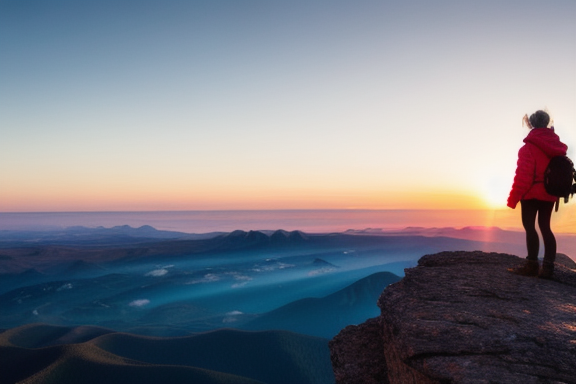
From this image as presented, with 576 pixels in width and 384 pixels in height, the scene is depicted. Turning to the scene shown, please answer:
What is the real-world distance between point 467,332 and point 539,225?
3.85 meters

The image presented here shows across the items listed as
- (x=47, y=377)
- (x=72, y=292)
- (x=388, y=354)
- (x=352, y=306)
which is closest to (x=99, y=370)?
(x=47, y=377)

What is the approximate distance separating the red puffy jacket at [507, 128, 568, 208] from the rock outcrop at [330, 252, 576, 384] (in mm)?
1741

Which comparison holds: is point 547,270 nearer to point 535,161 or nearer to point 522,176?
point 522,176

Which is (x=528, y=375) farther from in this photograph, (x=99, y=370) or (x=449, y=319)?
(x=99, y=370)

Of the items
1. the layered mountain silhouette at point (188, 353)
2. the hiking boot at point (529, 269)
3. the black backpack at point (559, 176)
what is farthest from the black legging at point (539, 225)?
the layered mountain silhouette at point (188, 353)

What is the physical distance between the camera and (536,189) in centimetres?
843

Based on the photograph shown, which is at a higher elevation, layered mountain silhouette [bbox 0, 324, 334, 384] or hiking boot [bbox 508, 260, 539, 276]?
hiking boot [bbox 508, 260, 539, 276]

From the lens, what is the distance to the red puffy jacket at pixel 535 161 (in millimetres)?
8281

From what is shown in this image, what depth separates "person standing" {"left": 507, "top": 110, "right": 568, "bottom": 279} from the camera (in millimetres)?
8359

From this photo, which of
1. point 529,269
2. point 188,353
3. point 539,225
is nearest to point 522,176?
point 539,225

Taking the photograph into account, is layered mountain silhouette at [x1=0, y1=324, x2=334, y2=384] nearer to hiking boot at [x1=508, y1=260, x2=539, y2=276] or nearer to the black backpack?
hiking boot at [x1=508, y1=260, x2=539, y2=276]

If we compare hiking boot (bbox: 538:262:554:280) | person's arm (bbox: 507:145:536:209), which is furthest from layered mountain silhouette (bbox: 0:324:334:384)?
person's arm (bbox: 507:145:536:209)

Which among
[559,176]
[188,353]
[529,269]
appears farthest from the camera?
[188,353]

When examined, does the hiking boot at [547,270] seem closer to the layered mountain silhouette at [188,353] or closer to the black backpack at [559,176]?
the black backpack at [559,176]
